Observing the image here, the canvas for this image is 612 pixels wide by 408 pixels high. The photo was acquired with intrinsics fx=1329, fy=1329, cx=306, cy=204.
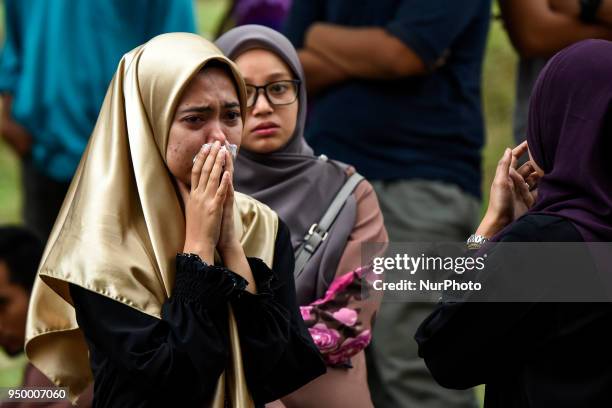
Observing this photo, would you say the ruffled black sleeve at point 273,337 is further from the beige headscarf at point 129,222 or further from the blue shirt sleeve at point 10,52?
the blue shirt sleeve at point 10,52

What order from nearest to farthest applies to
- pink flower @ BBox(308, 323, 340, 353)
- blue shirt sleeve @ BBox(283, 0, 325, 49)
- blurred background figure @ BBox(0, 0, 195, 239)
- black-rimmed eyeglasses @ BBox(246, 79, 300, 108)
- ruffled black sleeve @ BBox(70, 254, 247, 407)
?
ruffled black sleeve @ BBox(70, 254, 247, 407), pink flower @ BBox(308, 323, 340, 353), black-rimmed eyeglasses @ BBox(246, 79, 300, 108), blue shirt sleeve @ BBox(283, 0, 325, 49), blurred background figure @ BBox(0, 0, 195, 239)

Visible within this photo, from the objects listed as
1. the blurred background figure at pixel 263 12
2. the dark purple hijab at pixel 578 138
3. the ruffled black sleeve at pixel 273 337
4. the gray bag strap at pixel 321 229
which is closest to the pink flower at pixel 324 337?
the gray bag strap at pixel 321 229

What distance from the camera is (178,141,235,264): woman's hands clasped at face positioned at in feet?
11.3

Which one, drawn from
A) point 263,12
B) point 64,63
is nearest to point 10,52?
point 64,63

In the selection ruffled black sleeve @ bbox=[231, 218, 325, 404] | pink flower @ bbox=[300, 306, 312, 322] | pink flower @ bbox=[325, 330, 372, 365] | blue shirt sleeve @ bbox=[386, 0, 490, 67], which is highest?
blue shirt sleeve @ bbox=[386, 0, 490, 67]

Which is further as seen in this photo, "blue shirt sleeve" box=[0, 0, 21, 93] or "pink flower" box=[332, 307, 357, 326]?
"blue shirt sleeve" box=[0, 0, 21, 93]

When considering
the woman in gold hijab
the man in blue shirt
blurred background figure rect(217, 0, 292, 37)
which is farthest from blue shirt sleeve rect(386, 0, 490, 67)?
the woman in gold hijab

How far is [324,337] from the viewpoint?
415 centimetres

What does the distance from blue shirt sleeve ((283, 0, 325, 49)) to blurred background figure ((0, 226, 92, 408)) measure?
1.36m

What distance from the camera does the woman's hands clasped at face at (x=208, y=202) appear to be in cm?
344

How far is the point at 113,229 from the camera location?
3441 millimetres

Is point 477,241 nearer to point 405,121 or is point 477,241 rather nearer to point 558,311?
point 558,311

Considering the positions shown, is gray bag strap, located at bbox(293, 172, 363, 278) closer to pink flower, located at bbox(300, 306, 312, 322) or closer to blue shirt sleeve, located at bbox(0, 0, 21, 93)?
pink flower, located at bbox(300, 306, 312, 322)

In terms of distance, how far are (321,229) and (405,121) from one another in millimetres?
1058
